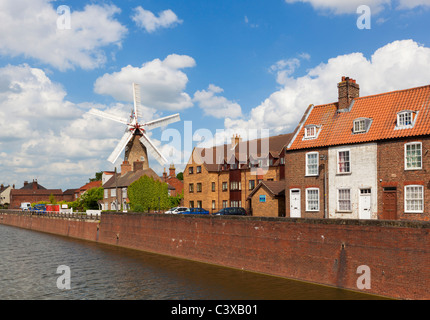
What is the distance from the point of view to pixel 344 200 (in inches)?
1184

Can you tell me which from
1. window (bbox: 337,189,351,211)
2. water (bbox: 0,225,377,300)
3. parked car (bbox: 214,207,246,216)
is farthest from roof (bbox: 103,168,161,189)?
window (bbox: 337,189,351,211)

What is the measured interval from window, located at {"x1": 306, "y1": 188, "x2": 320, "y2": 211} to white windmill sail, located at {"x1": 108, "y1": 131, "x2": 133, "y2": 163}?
51.0 m

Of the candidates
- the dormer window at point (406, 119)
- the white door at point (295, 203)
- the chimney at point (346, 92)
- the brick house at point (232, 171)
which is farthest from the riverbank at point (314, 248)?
the brick house at point (232, 171)

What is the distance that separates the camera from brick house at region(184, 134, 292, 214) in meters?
50.0

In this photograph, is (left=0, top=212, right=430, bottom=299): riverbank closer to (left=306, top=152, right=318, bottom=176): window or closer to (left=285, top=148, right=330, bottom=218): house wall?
(left=285, top=148, right=330, bottom=218): house wall

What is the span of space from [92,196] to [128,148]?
1769 cm

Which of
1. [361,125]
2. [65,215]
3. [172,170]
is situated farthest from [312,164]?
[172,170]

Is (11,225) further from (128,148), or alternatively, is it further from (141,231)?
(141,231)

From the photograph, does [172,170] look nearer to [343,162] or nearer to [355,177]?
[343,162]

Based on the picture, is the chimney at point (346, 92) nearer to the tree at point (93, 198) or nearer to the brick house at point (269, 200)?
the brick house at point (269, 200)

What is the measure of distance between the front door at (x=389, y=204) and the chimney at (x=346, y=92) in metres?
8.64

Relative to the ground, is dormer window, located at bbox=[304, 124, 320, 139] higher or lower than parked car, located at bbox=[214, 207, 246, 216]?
higher

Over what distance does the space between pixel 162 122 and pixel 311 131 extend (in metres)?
52.7
